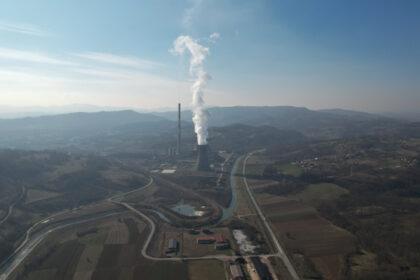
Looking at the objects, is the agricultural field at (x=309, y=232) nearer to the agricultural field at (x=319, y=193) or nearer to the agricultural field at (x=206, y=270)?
the agricultural field at (x=319, y=193)

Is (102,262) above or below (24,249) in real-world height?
above

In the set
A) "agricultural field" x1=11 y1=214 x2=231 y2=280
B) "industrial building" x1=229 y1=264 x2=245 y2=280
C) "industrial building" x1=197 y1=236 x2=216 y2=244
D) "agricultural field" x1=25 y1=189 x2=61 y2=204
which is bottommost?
"agricultural field" x1=25 y1=189 x2=61 y2=204

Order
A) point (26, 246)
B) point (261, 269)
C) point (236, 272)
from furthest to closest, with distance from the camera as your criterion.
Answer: point (26, 246) < point (261, 269) < point (236, 272)

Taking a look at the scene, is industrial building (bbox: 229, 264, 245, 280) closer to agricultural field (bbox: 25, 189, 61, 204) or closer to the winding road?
the winding road

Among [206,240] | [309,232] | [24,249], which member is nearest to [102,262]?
[24,249]

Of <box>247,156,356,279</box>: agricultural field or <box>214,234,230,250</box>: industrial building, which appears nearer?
<box>247,156,356,279</box>: agricultural field

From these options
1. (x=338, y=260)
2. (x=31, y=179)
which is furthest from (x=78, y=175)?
(x=338, y=260)

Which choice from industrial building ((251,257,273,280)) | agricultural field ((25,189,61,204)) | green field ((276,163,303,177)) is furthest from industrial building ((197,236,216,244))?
green field ((276,163,303,177))

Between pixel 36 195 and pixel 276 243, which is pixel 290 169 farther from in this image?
pixel 36 195
